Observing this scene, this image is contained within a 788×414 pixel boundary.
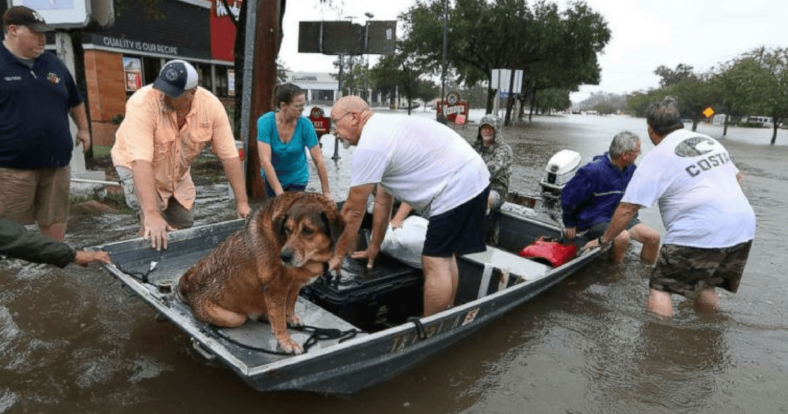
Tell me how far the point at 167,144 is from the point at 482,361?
9.84 ft

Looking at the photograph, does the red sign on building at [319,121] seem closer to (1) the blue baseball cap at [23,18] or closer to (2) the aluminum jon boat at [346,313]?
(2) the aluminum jon boat at [346,313]

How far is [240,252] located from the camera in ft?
9.13

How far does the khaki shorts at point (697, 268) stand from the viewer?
4.11 metres

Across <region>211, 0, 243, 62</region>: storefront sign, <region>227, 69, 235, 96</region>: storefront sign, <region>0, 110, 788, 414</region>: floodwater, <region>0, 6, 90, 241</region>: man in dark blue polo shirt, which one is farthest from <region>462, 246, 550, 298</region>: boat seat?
<region>227, 69, 235, 96</region>: storefront sign

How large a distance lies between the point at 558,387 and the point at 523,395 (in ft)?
1.02

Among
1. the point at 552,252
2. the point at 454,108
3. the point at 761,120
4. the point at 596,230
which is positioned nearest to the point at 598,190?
the point at 596,230

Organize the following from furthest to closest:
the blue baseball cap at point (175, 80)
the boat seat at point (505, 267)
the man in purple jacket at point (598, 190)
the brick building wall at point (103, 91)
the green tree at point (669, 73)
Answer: the green tree at point (669, 73) < the brick building wall at point (103, 91) < the man in purple jacket at point (598, 190) < the boat seat at point (505, 267) < the blue baseball cap at point (175, 80)

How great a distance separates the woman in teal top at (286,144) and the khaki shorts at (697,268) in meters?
3.35

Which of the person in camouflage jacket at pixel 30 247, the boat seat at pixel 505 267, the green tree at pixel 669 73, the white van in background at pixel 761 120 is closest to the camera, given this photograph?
the person in camouflage jacket at pixel 30 247

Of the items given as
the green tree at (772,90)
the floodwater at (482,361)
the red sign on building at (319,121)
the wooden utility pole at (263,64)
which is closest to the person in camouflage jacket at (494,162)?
the floodwater at (482,361)

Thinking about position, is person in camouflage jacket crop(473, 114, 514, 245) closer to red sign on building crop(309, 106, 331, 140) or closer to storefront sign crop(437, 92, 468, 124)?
red sign on building crop(309, 106, 331, 140)

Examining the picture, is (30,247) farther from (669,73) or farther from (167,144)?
(669,73)

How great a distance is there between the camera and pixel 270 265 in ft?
8.64

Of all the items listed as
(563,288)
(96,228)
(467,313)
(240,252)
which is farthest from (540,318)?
(96,228)
